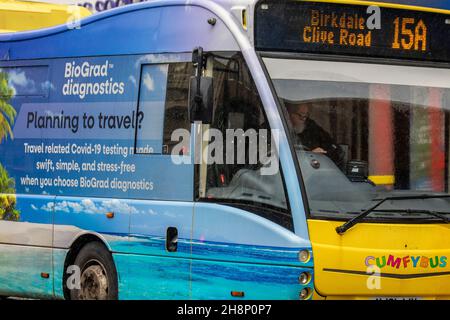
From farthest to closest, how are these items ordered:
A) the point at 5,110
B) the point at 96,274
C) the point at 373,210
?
the point at 5,110 → the point at 96,274 → the point at 373,210

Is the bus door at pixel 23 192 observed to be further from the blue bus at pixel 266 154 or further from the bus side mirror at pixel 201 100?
the bus side mirror at pixel 201 100

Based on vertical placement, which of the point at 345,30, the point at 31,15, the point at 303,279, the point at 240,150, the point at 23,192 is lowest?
the point at 303,279

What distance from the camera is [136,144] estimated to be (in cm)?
947

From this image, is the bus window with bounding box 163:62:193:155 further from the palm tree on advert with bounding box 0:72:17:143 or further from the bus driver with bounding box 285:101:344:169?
the palm tree on advert with bounding box 0:72:17:143

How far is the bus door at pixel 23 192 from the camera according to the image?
10391mm

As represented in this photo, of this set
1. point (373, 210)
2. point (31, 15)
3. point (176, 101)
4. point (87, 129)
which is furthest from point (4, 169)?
point (373, 210)

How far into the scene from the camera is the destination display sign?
337 inches

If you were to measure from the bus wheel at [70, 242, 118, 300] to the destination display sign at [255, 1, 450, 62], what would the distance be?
8.57ft

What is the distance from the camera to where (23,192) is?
10617 mm

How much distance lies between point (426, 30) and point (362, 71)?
763 millimetres

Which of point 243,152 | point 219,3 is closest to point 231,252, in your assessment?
point 243,152

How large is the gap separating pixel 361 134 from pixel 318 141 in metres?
0.36

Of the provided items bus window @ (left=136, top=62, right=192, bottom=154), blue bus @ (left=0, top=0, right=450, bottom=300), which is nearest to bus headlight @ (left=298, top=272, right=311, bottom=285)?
blue bus @ (left=0, top=0, right=450, bottom=300)

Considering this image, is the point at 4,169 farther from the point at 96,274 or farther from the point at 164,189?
the point at 164,189
